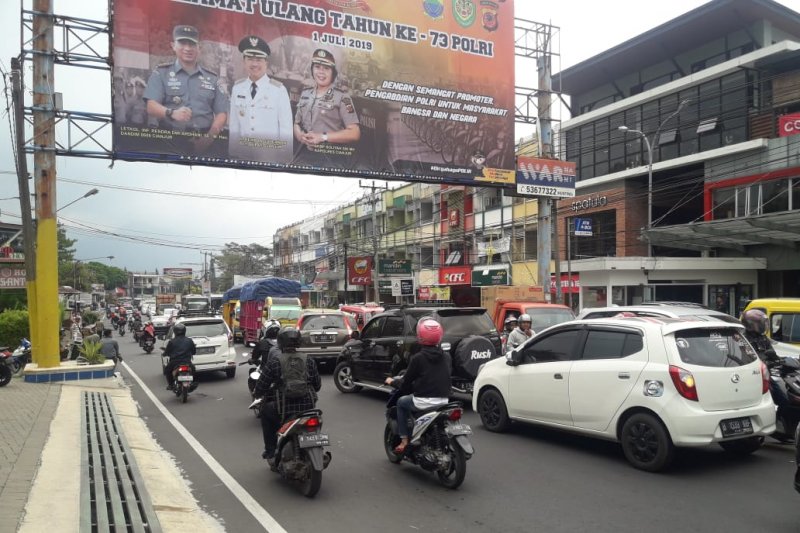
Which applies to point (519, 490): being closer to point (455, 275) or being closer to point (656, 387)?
point (656, 387)

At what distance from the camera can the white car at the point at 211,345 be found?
15198mm

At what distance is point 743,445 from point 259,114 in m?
13.8

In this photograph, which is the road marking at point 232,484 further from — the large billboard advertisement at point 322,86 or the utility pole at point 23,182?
the large billboard advertisement at point 322,86

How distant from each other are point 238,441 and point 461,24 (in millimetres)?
14898

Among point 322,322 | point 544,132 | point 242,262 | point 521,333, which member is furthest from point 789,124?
point 242,262

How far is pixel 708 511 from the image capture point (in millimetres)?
5285

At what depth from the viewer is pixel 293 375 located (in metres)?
6.12

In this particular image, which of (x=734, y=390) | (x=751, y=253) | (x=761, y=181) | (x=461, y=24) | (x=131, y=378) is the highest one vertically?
(x=461, y=24)

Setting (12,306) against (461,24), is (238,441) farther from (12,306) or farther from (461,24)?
(12,306)

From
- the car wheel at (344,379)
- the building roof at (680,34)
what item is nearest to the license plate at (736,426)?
the car wheel at (344,379)

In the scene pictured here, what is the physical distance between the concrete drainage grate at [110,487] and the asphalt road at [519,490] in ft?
1.99

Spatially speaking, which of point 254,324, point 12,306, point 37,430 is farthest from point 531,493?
point 12,306

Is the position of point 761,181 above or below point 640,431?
above

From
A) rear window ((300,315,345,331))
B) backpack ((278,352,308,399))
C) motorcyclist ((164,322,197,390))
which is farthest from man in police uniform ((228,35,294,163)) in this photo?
backpack ((278,352,308,399))
